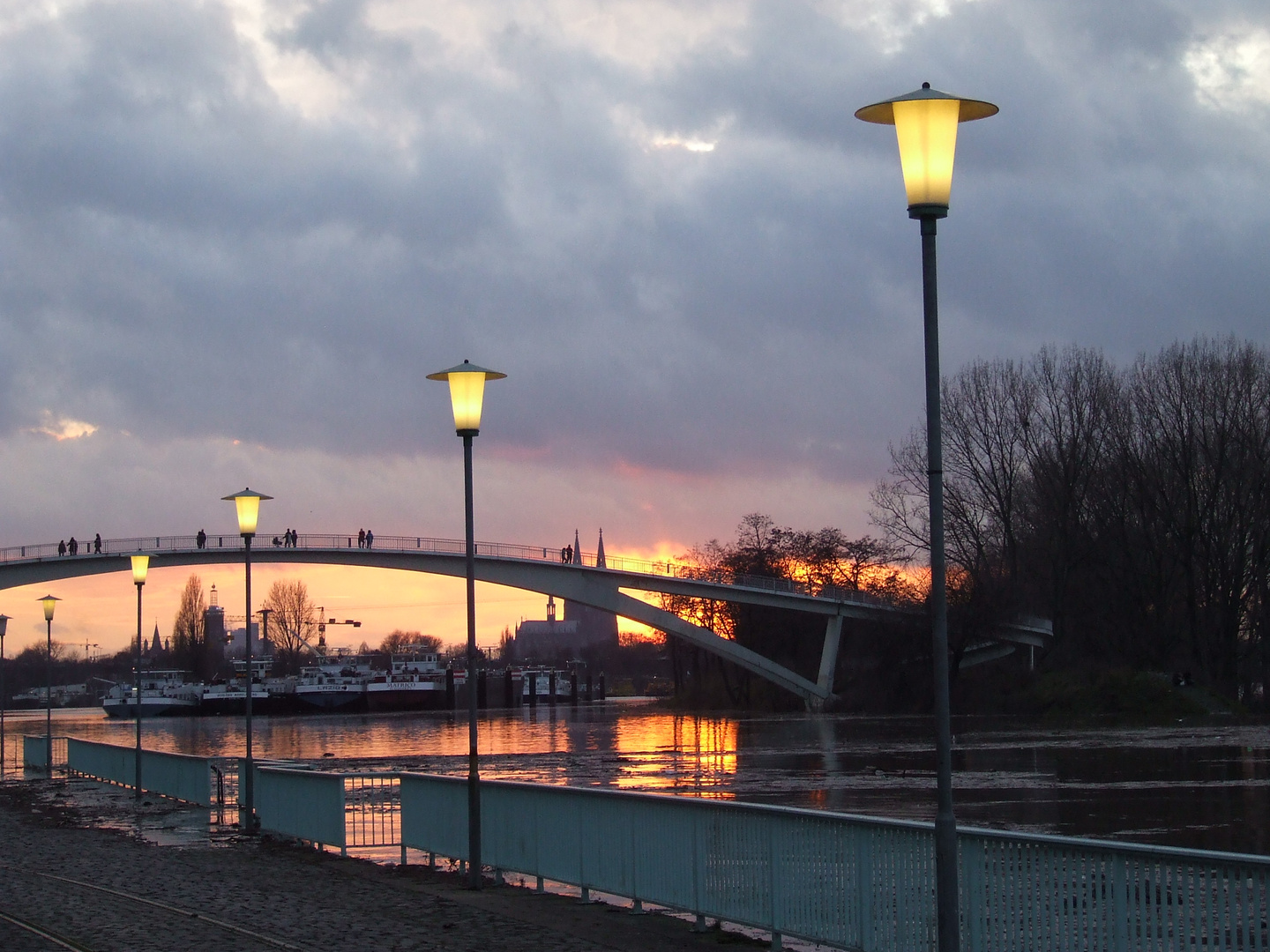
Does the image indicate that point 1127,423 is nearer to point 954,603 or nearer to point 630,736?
point 954,603

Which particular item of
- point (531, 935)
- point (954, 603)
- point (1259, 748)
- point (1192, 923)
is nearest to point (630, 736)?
point (954, 603)

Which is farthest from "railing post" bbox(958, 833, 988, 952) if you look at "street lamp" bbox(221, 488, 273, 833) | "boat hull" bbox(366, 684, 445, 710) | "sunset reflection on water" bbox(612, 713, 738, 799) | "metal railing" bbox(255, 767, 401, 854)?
"boat hull" bbox(366, 684, 445, 710)

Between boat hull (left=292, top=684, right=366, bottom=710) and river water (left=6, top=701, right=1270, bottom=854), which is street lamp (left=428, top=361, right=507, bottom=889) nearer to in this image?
river water (left=6, top=701, right=1270, bottom=854)

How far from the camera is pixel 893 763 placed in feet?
118

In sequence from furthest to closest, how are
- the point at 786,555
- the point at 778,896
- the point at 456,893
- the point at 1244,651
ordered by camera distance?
the point at 786,555, the point at 1244,651, the point at 456,893, the point at 778,896

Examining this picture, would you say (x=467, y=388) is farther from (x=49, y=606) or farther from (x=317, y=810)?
(x=49, y=606)

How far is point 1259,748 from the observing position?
3825cm

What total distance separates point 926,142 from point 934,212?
380 millimetres

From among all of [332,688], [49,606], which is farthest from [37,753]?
[332,688]

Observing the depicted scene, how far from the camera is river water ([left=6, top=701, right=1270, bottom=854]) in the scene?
853 inches

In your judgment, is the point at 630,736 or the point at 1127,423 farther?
the point at 1127,423

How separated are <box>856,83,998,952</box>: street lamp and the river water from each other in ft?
36.3

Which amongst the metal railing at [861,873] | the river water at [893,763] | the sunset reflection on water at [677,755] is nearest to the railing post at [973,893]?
the metal railing at [861,873]

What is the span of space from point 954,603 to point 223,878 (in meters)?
57.0
